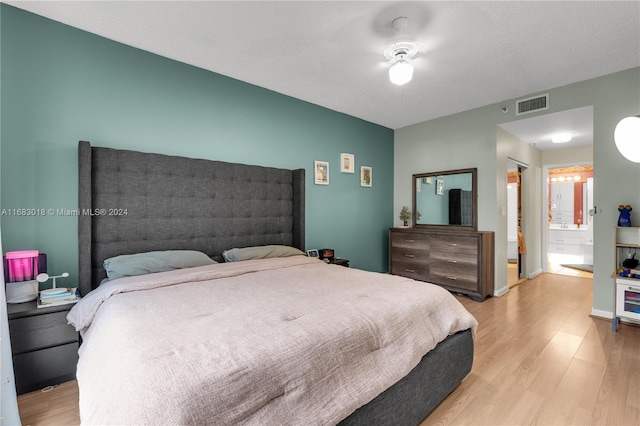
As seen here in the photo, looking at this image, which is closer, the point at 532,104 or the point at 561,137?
the point at 532,104

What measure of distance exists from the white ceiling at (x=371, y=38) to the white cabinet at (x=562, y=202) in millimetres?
4834

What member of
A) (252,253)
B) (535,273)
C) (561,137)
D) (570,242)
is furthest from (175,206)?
(570,242)

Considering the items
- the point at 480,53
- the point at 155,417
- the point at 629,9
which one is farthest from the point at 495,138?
the point at 155,417

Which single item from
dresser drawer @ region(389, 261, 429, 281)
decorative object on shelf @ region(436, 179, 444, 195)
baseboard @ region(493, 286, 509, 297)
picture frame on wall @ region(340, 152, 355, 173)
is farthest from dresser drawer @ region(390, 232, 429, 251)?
picture frame on wall @ region(340, 152, 355, 173)

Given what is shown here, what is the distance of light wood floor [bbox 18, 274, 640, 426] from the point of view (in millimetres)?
1657

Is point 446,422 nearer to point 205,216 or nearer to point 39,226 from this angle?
point 205,216

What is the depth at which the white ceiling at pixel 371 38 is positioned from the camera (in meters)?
2.09

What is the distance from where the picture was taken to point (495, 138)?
3.92 meters

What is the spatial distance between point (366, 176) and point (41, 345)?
398cm

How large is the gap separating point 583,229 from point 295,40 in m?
7.46

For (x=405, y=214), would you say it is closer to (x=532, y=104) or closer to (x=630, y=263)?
(x=532, y=104)

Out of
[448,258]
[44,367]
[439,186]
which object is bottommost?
[44,367]

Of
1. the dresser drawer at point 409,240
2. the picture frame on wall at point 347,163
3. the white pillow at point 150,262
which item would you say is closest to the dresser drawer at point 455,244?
the dresser drawer at point 409,240

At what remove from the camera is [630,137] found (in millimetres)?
2059
